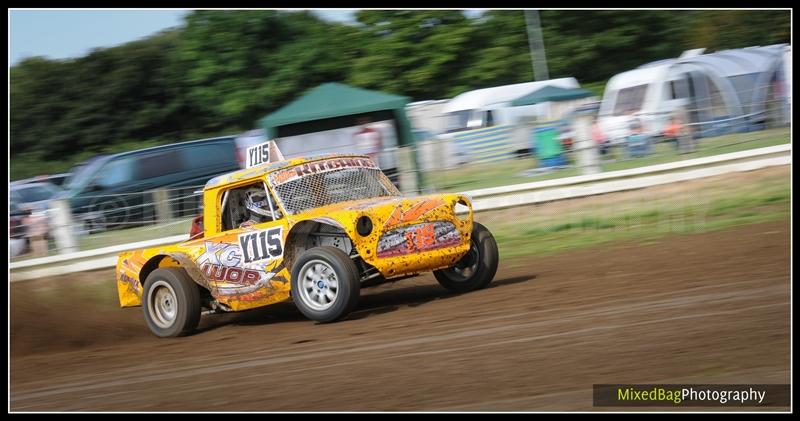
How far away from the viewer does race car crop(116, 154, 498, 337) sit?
28.0 feet

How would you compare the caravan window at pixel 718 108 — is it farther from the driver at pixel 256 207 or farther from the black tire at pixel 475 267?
the driver at pixel 256 207

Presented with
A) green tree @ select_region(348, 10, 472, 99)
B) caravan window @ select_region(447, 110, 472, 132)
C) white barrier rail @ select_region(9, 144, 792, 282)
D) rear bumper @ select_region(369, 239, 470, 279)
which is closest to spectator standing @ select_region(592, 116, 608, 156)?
white barrier rail @ select_region(9, 144, 792, 282)

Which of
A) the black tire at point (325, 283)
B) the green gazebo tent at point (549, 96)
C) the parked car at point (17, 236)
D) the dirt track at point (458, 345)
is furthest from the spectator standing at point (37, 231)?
the green gazebo tent at point (549, 96)

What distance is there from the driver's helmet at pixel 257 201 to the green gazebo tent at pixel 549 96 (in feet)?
53.5

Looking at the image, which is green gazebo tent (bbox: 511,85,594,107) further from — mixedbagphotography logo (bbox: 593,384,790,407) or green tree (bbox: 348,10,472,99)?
mixedbagphotography logo (bbox: 593,384,790,407)

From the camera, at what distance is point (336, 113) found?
715 inches

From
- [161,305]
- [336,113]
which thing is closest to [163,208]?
[336,113]

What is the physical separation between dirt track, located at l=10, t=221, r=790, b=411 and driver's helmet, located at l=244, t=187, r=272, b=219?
43.7 inches

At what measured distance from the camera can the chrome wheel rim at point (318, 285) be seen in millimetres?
8469

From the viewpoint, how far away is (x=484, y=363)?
6355mm

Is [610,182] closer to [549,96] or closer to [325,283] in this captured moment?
[325,283]

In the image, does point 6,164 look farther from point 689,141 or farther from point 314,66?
point 314,66

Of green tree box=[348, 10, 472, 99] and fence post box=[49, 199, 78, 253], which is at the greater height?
green tree box=[348, 10, 472, 99]

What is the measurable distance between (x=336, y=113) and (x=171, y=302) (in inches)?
354
